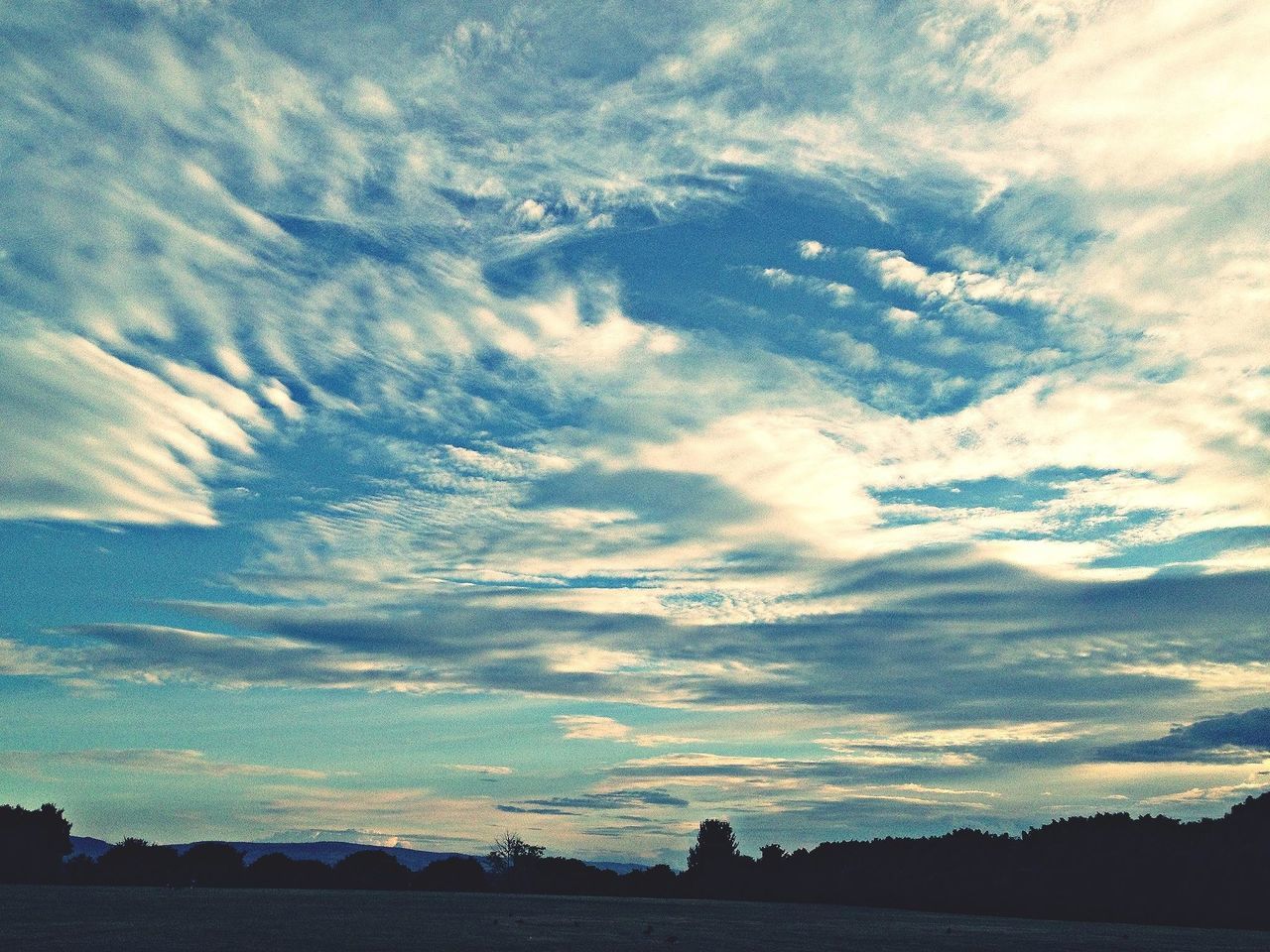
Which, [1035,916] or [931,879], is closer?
[1035,916]

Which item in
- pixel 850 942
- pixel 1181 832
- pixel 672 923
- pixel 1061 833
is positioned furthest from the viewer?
pixel 1061 833

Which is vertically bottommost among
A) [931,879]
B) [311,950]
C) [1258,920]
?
[311,950]

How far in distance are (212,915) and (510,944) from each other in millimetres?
34873

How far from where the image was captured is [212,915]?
7912 centimetres

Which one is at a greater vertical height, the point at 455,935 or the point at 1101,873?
the point at 1101,873

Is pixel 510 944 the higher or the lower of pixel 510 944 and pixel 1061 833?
the lower

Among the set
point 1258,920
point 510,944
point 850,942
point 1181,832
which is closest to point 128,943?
point 510,944

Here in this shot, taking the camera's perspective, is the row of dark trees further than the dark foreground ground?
Yes

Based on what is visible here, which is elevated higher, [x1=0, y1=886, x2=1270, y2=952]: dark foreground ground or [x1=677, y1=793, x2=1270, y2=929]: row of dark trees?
[x1=677, y1=793, x2=1270, y2=929]: row of dark trees

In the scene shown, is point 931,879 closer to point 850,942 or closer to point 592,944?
point 850,942

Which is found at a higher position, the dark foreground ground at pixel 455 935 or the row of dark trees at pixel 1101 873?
the row of dark trees at pixel 1101 873

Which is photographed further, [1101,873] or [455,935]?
[1101,873]

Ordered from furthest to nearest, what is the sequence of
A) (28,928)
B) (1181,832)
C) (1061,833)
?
(1061,833) → (1181,832) → (28,928)

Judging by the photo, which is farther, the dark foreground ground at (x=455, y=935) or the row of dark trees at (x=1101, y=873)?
the row of dark trees at (x=1101, y=873)
